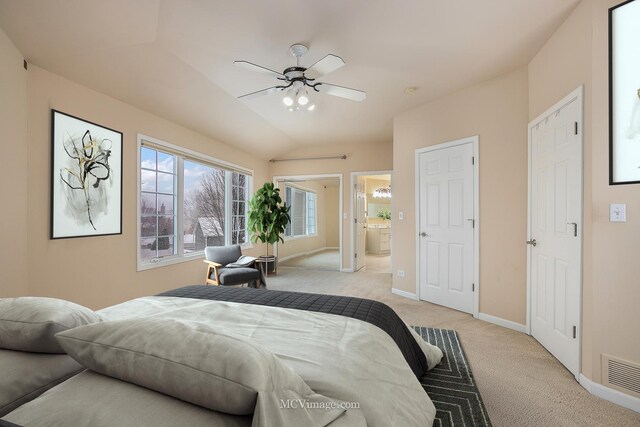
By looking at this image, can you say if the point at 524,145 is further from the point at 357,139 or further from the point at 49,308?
the point at 49,308

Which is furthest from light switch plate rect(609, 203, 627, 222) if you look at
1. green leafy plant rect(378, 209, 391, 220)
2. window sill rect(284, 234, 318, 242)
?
green leafy plant rect(378, 209, 391, 220)

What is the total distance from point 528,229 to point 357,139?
3.70 metres

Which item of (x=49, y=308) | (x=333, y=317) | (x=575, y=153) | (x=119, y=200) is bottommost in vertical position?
(x=333, y=317)

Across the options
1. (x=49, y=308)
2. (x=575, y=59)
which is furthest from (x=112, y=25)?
(x=575, y=59)

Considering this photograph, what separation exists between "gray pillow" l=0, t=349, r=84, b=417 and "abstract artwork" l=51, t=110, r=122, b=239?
7.26 feet

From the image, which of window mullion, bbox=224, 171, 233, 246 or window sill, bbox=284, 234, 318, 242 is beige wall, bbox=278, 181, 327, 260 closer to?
window sill, bbox=284, 234, 318, 242

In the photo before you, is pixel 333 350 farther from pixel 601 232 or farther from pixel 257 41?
pixel 257 41

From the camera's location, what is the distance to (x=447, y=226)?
12.7ft

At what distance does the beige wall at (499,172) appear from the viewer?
3.11m

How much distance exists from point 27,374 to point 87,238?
8.22 feet

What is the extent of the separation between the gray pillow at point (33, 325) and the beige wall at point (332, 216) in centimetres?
984

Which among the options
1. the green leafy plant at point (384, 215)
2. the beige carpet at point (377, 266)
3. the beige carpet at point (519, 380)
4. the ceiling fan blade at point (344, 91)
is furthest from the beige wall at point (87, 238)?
the green leafy plant at point (384, 215)

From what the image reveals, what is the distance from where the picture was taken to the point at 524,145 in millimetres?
3082

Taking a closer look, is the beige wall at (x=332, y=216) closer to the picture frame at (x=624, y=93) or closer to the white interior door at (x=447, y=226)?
the white interior door at (x=447, y=226)
